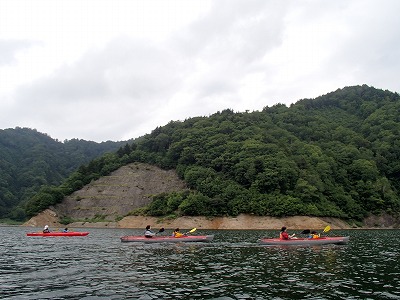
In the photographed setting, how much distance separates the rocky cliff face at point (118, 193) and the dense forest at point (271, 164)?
404 cm

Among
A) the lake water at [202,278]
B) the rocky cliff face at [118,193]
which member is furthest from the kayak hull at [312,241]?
the rocky cliff face at [118,193]

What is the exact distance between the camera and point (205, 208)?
4254 inches

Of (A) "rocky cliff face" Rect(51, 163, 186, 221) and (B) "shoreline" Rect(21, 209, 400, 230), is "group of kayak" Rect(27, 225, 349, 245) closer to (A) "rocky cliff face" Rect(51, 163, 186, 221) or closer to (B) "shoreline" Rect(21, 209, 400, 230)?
(B) "shoreline" Rect(21, 209, 400, 230)

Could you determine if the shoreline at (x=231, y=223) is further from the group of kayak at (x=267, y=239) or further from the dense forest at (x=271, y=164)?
the group of kayak at (x=267, y=239)

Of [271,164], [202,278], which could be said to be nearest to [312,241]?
[202,278]

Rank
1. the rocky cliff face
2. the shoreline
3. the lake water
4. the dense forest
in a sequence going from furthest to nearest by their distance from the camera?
the rocky cliff face < the dense forest < the shoreline < the lake water

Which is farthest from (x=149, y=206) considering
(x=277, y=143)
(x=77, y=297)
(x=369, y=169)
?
(x=77, y=297)

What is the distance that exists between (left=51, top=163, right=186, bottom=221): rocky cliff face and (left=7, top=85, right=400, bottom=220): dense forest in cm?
404

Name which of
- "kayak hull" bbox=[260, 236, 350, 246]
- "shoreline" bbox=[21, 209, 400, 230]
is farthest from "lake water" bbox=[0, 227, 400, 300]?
"shoreline" bbox=[21, 209, 400, 230]

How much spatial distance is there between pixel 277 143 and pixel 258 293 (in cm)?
12576

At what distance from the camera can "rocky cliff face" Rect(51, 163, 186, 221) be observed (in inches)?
4729

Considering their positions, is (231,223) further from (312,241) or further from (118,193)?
(312,241)

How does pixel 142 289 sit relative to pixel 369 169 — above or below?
below

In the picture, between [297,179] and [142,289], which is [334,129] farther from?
[142,289]
